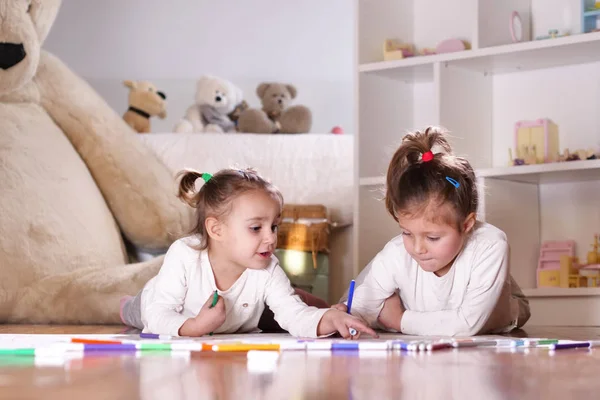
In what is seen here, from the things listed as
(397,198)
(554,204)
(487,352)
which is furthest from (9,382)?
(554,204)

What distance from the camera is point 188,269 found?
5.07 feet

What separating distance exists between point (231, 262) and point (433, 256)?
359mm

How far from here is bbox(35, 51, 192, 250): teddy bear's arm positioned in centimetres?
227

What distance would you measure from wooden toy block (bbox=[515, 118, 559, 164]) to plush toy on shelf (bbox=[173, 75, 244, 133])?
1.09 meters

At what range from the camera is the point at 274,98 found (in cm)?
296

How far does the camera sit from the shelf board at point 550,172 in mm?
2043

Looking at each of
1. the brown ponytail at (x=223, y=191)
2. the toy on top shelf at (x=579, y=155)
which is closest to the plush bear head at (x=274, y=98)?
the toy on top shelf at (x=579, y=155)

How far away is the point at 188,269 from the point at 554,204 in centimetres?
114

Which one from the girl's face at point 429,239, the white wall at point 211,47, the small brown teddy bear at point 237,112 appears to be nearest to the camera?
the girl's face at point 429,239

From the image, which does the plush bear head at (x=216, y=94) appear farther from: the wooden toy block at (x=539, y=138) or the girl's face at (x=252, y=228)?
the girl's face at (x=252, y=228)

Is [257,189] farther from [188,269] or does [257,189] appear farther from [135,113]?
[135,113]

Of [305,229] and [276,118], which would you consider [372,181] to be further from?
[276,118]

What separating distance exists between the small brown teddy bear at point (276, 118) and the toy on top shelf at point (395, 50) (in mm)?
474

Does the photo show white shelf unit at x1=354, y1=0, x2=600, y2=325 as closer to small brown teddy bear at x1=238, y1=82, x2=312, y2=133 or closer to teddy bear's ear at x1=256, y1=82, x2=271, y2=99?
small brown teddy bear at x1=238, y1=82, x2=312, y2=133
